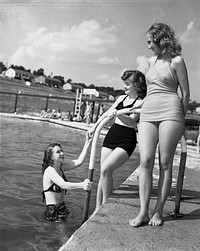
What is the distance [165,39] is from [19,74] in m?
116

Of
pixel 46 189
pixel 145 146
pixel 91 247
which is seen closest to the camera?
pixel 91 247

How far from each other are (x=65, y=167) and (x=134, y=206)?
958 mm

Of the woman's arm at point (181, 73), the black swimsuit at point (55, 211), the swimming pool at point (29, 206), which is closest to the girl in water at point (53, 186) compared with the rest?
the black swimsuit at point (55, 211)

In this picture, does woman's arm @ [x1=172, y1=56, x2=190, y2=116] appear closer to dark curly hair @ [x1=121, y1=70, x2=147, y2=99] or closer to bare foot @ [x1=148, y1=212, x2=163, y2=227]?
dark curly hair @ [x1=121, y1=70, x2=147, y2=99]

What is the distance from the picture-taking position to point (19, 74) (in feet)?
373

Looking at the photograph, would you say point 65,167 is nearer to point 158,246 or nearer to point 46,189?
point 46,189

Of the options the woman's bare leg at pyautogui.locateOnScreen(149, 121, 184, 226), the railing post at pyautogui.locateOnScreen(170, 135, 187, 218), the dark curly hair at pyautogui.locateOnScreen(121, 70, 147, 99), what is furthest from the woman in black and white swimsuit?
the woman's bare leg at pyautogui.locateOnScreen(149, 121, 184, 226)

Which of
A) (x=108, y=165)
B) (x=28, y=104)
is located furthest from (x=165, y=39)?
(x=28, y=104)

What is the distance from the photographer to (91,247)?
1931 mm

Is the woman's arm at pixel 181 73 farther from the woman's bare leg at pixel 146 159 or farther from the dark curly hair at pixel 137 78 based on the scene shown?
the dark curly hair at pixel 137 78

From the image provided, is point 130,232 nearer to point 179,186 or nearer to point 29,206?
point 179,186

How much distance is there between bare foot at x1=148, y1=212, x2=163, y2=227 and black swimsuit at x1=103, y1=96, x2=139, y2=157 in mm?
733

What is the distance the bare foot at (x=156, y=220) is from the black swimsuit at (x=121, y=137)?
0.73m

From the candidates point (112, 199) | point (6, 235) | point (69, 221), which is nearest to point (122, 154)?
point (112, 199)
